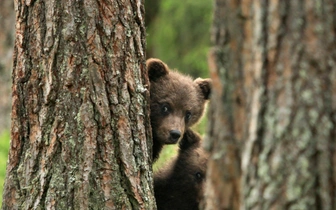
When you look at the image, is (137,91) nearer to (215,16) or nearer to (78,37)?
(78,37)

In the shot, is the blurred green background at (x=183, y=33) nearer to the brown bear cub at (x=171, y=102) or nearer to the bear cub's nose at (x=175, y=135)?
the brown bear cub at (x=171, y=102)

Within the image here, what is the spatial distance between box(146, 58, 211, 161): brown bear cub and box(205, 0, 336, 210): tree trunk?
3.41m

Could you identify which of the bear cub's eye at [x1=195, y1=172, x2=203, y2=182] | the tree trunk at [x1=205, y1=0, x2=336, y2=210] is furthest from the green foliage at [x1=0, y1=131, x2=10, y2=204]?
the tree trunk at [x1=205, y1=0, x2=336, y2=210]

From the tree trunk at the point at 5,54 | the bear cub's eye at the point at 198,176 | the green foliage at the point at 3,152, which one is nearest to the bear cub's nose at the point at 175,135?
the bear cub's eye at the point at 198,176

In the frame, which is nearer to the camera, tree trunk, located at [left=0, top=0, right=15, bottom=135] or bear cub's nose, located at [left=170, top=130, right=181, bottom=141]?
bear cub's nose, located at [left=170, top=130, right=181, bottom=141]

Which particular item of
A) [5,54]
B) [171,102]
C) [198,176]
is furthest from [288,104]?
[5,54]

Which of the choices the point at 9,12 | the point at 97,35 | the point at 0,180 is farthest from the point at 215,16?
the point at 9,12

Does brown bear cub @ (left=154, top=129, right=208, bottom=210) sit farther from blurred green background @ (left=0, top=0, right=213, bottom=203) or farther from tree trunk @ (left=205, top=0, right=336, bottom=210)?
blurred green background @ (left=0, top=0, right=213, bottom=203)

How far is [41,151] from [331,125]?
263 centimetres

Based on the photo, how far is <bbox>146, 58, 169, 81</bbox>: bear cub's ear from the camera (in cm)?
663

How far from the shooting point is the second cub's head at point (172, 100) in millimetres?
6227

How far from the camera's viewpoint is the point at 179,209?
6.27m

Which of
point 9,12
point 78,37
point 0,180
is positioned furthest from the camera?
point 9,12

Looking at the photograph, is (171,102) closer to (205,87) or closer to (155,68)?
(155,68)
